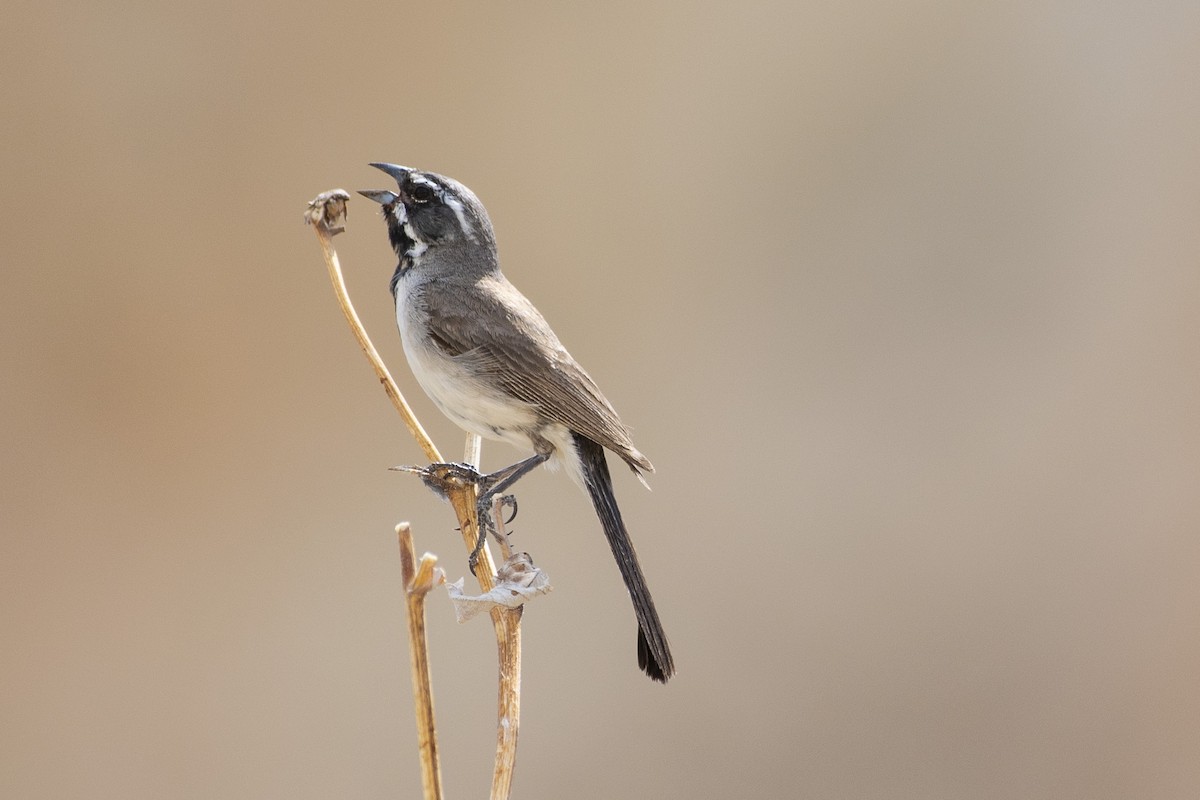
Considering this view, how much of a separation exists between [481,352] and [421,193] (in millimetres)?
391

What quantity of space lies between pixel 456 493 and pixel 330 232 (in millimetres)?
432

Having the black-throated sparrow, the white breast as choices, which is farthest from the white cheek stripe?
the white breast

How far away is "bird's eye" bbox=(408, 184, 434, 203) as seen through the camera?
2416 millimetres

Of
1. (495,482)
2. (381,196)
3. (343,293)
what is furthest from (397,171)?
(343,293)

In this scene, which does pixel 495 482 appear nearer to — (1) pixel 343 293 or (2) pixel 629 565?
(2) pixel 629 565

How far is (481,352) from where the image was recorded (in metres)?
2.39

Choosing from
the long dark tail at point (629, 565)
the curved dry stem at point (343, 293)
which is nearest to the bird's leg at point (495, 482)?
the long dark tail at point (629, 565)

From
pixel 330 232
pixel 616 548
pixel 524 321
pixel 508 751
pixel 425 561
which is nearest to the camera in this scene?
pixel 425 561

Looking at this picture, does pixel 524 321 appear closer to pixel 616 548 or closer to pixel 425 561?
pixel 616 548

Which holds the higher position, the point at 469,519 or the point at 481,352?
the point at 481,352

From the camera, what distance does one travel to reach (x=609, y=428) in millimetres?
2256

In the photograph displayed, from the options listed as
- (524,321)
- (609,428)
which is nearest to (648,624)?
(609,428)

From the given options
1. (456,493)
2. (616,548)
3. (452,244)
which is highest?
(452,244)

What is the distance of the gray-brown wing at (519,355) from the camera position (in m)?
2.30
